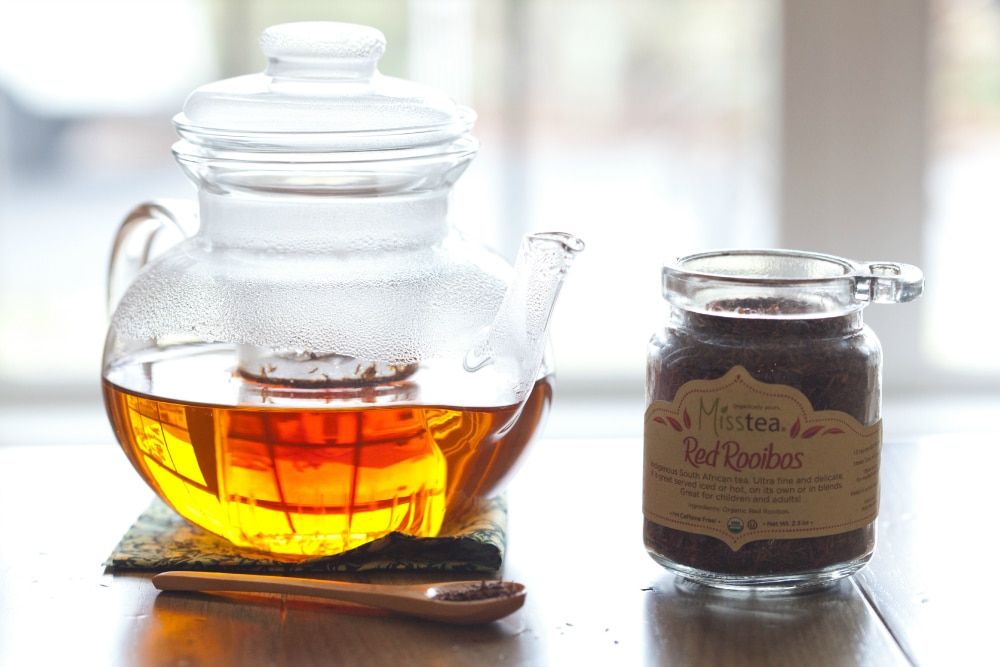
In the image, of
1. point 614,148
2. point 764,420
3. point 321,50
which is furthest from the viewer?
point 614,148

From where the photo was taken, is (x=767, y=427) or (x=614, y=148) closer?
(x=767, y=427)

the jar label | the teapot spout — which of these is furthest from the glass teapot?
the jar label

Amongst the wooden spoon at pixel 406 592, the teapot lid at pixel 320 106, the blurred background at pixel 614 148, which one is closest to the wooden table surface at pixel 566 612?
the wooden spoon at pixel 406 592

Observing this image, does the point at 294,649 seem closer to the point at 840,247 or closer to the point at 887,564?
the point at 887,564

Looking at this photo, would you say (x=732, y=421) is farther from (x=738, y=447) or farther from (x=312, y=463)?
(x=312, y=463)

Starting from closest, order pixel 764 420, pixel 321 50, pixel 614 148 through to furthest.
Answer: pixel 764 420 < pixel 321 50 < pixel 614 148

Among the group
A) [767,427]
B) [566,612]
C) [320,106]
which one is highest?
[320,106]

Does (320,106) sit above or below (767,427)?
above

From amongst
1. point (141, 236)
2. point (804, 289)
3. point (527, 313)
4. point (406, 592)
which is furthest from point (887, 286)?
point (141, 236)

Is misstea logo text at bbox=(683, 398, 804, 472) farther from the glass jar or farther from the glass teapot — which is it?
the glass teapot
